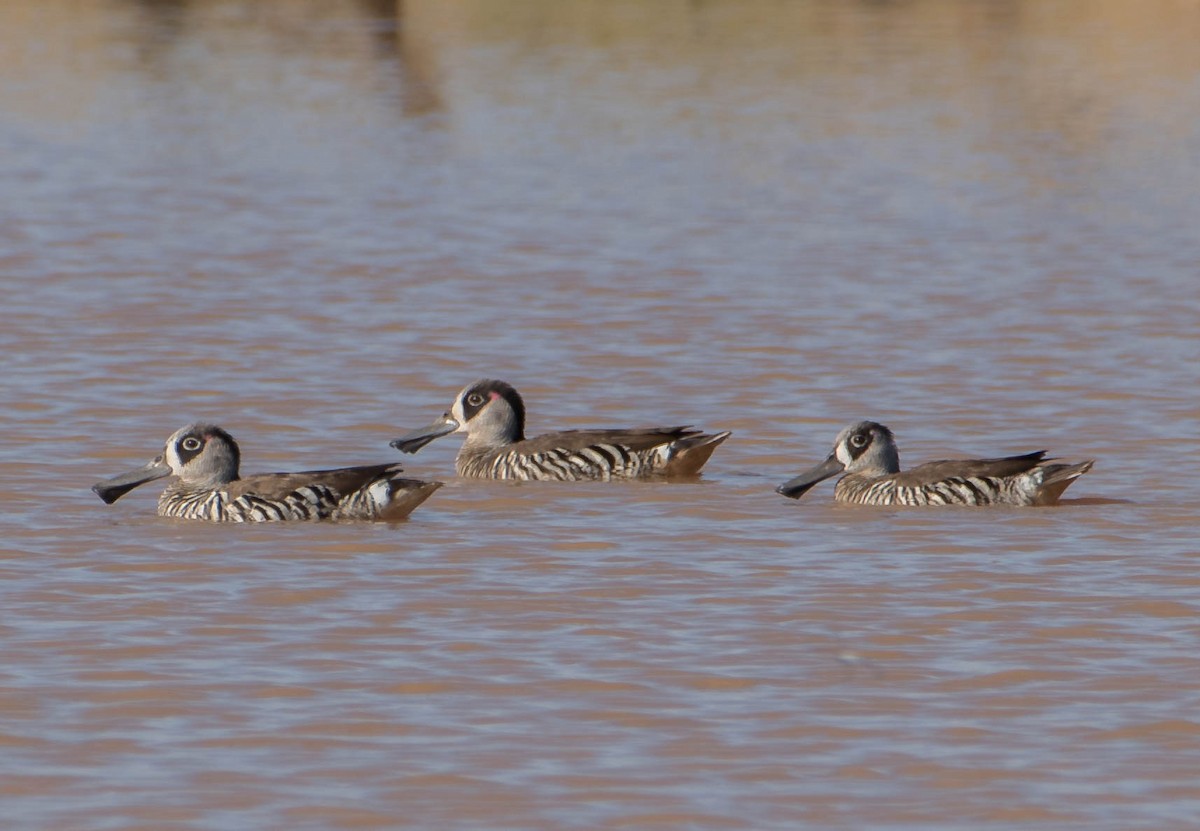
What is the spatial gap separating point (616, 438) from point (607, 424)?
1.74 meters

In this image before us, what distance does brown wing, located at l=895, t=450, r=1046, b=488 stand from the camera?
1248 centimetres

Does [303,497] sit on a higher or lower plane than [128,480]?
lower

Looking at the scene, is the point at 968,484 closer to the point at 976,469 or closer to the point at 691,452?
the point at 976,469

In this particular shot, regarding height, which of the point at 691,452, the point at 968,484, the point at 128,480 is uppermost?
the point at 691,452

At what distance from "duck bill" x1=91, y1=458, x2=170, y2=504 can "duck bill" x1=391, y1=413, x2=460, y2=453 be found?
1.61 meters

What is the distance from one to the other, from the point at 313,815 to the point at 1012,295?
13.3m

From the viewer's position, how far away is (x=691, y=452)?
1347 centimetres

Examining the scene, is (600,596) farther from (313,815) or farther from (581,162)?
(581,162)

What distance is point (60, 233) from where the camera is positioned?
76.4 ft

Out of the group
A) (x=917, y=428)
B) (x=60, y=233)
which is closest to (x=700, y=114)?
(x=60, y=233)

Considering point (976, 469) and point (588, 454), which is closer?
point (976, 469)

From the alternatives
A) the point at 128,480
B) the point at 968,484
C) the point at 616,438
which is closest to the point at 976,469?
the point at 968,484

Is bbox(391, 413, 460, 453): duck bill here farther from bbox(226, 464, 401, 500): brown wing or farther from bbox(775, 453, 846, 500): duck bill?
bbox(775, 453, 846, 500): duck bill

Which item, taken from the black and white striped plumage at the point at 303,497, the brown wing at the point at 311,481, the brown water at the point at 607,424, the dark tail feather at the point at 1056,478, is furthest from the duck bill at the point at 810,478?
the brown wing at the point at 311,481
